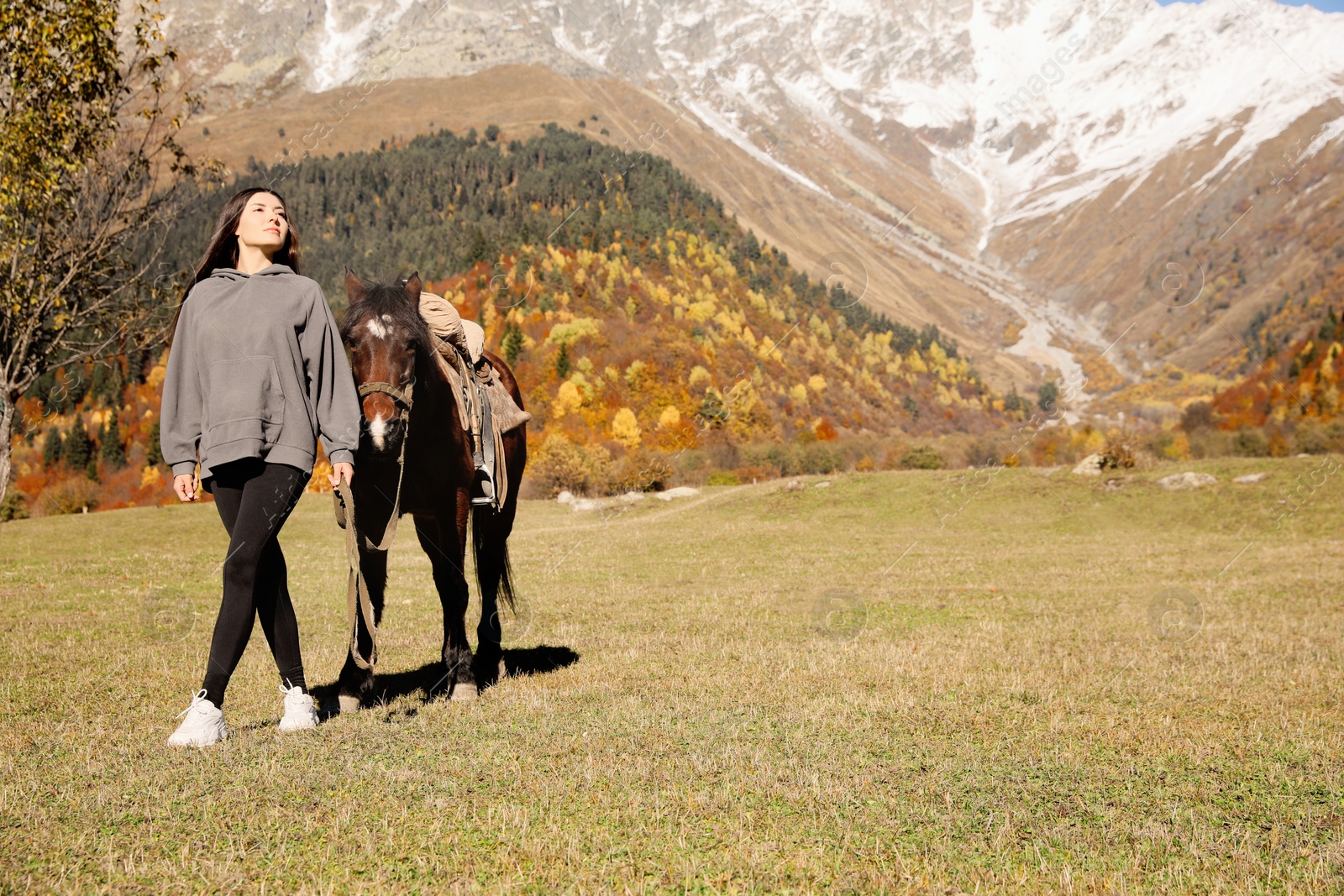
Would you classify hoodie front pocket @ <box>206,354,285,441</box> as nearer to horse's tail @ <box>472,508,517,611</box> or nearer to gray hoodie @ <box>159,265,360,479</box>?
gray hoodie @ <box>159,265,360,479</box>

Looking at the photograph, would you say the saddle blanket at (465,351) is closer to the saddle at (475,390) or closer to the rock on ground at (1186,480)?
the saddle at (475,390)

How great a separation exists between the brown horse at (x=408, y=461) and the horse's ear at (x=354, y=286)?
0.04ft

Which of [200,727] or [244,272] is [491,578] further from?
[244,272]

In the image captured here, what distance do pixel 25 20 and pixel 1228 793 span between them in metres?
20.8

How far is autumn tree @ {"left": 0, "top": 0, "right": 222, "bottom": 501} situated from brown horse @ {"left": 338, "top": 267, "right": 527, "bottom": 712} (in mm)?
12788

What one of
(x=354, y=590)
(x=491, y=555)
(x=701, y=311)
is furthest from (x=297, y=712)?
(x=701, y=311)

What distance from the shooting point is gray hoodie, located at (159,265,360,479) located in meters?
5.21

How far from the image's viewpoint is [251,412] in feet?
17.0

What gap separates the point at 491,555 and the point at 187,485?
4.33m

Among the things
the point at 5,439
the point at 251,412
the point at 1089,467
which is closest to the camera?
the point at 251,412

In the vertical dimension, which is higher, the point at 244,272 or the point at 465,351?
the point at 244,272

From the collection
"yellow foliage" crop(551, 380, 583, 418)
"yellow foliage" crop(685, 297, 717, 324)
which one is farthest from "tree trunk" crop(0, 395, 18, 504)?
"yellow foliage" crop(685, 297, 717, 324)

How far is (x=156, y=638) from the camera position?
10.5 metres

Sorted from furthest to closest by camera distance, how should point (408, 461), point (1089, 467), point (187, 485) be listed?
point (1089, 467)
point (408, 461)
point (187, 485)
